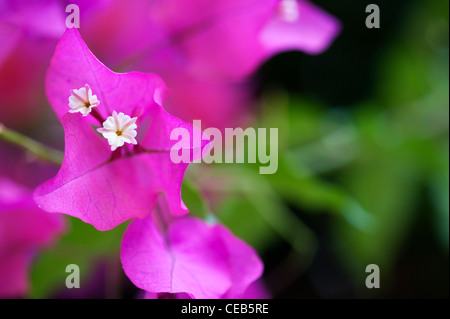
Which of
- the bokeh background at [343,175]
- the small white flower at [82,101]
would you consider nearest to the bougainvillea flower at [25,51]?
the bokeh background at [343,175]

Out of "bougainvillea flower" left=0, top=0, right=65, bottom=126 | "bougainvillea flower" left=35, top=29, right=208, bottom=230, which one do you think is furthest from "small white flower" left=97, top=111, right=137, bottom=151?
"bougainvillea flower" left=0, top=0, right=65, bottom=126

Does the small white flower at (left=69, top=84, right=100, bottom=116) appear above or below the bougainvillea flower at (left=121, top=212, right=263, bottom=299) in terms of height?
above

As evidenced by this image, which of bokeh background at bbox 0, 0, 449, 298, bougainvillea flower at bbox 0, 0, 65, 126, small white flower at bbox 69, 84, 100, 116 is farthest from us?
bokeh background at bbox 0, 0, 449, 298

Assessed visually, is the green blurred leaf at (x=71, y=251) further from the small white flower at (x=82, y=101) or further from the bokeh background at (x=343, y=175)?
the small white flower at (x=82, y=101)

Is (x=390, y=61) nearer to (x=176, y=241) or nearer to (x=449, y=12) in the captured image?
(x=449, y=12)

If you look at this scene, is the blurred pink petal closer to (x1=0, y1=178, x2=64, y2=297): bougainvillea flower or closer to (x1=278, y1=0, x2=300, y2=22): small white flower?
(x1=278, y1=0, x2=300, y2=22): small white flower

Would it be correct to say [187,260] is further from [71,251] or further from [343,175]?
[343,175]

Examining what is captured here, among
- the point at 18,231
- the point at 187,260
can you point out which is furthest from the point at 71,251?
the point at 187,260
